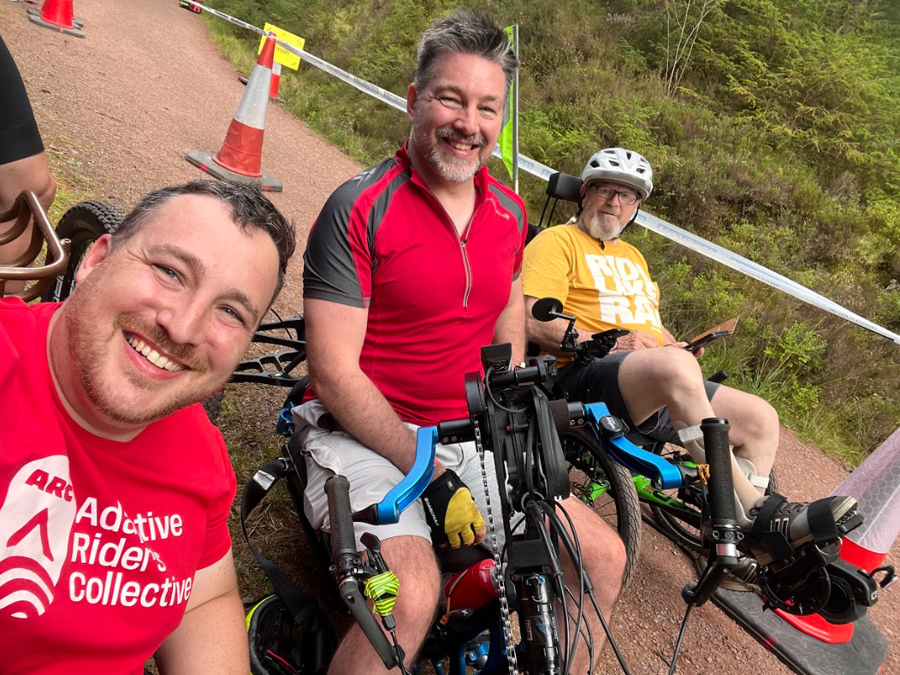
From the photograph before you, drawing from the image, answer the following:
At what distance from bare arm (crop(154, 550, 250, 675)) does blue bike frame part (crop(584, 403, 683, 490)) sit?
3.74 ft

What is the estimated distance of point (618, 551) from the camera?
87.7 inches

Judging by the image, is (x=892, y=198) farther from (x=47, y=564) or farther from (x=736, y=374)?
(x=47, y=564)

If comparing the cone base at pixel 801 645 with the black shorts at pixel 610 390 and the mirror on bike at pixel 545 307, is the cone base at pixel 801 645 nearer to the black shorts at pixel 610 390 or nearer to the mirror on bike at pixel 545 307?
the black shorts at pixel 610 390

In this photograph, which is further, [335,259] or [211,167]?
[211,167]

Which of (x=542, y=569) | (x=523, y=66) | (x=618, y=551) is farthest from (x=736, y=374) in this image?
(x=523, y=66)

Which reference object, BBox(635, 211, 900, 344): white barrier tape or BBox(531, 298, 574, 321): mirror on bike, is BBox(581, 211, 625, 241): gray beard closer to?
BBox(635, 211, 900, 344): white barrier tape

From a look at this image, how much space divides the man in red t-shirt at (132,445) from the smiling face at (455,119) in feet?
3.81

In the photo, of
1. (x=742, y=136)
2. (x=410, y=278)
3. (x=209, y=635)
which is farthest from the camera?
(x=742, y=136)

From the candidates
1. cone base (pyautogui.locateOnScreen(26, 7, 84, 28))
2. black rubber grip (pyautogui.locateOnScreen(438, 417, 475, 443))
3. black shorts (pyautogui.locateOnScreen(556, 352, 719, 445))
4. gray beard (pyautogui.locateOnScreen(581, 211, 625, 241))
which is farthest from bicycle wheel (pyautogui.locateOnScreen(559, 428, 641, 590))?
cone base (pyautogui.locateOnScreen(26, 7, 84, 28))

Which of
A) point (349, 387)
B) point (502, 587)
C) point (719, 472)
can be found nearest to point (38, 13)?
point (349, 387)

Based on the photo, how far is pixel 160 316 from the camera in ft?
4.33

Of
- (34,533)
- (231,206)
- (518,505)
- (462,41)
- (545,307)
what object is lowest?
(34,533)

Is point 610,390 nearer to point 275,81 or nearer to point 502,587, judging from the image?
point 502,587

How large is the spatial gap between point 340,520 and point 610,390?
7.46ft
